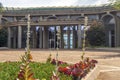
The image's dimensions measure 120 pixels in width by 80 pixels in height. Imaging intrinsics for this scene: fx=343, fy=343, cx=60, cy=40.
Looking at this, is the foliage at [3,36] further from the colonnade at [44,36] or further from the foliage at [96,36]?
the foliage at [96,36]

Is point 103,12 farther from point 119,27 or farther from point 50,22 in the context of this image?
point 50,22

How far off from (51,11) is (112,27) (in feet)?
57.3

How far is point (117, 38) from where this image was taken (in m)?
73.4

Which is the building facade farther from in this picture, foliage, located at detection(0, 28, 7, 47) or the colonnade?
foliage, located at detection(0, 28, 7, 47)

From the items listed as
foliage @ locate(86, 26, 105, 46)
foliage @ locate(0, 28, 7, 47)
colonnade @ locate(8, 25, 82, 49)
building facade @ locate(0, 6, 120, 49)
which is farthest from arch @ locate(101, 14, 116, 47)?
foliage @ locate(0, 28, 7, 47)

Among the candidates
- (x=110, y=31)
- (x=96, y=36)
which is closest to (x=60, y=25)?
(x=96, y=36)

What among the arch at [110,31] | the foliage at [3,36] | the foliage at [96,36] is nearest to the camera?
the foliage at [96,36]

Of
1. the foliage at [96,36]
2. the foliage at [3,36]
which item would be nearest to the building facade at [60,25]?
the foliage at [3,36]

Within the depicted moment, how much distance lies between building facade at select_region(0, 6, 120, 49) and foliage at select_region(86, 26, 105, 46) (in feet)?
15.5

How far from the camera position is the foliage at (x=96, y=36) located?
6350 centimetres

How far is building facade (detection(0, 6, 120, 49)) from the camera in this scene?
2844 inches

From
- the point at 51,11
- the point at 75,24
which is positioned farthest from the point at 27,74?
the point at 51,11

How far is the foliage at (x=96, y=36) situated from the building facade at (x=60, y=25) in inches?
186

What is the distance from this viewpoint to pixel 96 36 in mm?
63969
